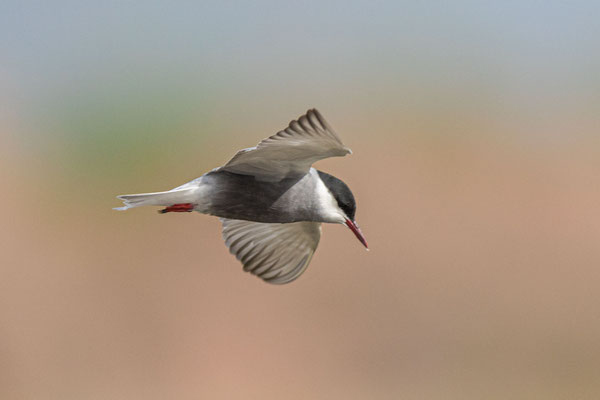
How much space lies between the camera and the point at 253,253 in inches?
136

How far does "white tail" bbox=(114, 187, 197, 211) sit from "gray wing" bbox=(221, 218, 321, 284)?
683 millimetres

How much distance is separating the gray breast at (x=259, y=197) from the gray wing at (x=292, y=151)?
0.10 feet

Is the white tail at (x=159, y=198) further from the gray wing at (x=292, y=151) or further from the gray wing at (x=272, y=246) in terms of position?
the gray wing at (x=272, y=246)

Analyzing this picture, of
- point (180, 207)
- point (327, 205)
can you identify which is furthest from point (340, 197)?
point (180, 207)

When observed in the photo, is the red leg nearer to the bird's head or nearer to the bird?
the bird

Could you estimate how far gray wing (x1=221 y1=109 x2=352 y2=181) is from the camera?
238cm

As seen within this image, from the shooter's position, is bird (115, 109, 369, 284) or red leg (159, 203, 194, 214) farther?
red leg (159, 203, 194, 214)

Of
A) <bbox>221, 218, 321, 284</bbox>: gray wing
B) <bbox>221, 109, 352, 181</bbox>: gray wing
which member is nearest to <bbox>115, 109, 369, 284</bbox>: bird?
<bbox>221, 109, 352, 181</bbox>: gray wing

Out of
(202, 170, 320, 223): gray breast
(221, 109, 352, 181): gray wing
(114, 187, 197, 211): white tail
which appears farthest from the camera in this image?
(202, 170, 320, 223): gray breast

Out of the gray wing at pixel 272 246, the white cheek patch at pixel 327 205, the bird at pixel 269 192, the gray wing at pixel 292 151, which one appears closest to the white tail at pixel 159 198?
the bird at pixel 269 192

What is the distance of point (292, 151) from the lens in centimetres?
260

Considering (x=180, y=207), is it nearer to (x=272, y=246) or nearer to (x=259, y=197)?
(x=259, y=197)

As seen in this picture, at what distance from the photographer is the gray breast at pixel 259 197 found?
2785 millimetres

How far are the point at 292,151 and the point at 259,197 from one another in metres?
0.27
